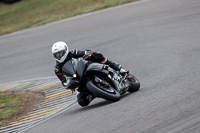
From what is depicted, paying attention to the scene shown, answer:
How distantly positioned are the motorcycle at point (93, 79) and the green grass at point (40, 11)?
1220 cm

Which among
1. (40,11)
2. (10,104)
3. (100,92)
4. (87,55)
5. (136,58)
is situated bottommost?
(40,11)

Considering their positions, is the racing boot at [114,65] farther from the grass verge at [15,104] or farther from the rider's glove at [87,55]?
the grass verge at [15,104]

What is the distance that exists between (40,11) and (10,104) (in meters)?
12.9

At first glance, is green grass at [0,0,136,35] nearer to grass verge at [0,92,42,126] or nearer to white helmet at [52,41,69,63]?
grass verge at [0,92,42,126]

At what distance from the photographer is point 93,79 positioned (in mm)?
8102

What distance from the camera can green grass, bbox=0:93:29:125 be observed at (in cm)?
1024

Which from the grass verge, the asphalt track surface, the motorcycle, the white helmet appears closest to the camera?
the asphalt track surface

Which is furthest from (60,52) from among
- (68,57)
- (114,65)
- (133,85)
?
(133,85)

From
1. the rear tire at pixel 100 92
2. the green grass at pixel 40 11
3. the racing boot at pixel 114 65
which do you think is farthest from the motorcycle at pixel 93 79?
the green grass at pixel 40 11

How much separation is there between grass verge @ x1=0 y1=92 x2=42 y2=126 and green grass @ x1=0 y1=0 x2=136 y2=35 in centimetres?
942

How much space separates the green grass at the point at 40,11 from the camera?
21.1m

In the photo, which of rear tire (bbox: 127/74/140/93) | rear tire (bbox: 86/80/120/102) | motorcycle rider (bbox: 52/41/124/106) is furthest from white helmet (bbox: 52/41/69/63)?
rear tire (bbox: 127/74/140/93)

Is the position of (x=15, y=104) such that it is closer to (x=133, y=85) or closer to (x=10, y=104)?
(x=10, y=104)

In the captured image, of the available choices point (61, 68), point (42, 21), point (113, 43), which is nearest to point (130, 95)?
point (61, 68)
